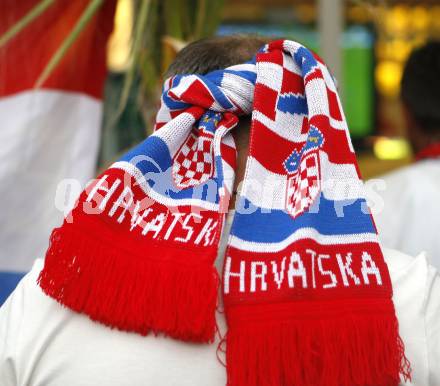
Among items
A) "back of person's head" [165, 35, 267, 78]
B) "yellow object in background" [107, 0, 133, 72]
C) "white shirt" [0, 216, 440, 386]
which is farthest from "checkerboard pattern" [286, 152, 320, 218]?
"yellow object in background" [107, 0, 133, 72]

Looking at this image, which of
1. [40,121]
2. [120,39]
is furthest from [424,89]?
[40,121]

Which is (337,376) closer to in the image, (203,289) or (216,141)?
(203,289)

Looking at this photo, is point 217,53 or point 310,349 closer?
point 310,349

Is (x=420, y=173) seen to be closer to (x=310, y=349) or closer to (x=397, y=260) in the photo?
(x=397, y=260)

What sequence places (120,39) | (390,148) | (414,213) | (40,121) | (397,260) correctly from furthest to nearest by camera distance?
(390,148)
(120,39)
(414,213)
(40,121)
(397,260)

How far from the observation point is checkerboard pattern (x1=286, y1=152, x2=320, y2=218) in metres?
1.11

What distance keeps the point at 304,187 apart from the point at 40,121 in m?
1.15

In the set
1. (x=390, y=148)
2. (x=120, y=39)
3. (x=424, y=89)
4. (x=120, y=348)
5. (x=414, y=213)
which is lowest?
(x=390, y=148)

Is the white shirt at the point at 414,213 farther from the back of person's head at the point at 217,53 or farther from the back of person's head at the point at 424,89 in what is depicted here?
the back of person's head at the point at 217,53

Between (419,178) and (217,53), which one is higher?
(217,53)

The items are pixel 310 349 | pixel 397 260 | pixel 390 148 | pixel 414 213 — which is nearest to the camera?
pixel 310 349

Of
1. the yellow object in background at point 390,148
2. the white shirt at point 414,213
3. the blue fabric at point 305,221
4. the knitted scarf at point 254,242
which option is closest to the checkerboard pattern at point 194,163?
the knitted scarf at point 254,242

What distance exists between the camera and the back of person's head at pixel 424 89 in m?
2.31

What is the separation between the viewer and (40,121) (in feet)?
6.83
